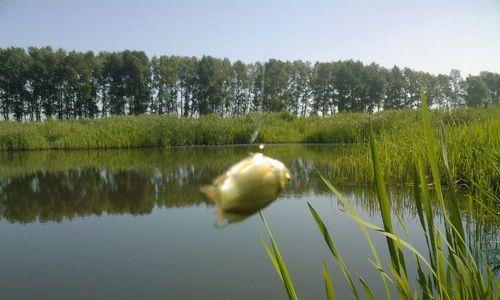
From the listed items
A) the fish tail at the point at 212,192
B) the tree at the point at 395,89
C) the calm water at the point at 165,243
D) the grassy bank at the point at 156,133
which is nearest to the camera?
the fish tail at the point at 212,192

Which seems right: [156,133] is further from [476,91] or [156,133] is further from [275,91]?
[476,91]

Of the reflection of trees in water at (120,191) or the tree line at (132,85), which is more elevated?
the tree line at (132,85)

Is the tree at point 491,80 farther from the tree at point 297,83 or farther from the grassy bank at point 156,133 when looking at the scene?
the grassy bank at point 156,133

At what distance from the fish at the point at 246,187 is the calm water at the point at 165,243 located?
1.02 metres

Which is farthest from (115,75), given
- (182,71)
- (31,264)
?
(31,264)

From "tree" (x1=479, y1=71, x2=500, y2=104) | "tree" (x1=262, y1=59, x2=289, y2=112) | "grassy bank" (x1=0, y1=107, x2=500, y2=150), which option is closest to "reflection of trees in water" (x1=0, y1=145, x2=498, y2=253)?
"tree" (x1=262, y1=59, x2=289, y2=112)

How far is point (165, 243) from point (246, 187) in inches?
142

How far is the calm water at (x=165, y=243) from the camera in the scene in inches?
109

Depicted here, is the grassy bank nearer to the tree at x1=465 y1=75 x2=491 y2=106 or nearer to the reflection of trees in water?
the reflection of trees in water

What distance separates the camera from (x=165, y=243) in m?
3.72

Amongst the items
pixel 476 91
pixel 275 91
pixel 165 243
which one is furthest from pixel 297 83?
pixel 476 91

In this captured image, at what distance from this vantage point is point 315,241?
11.7 ft

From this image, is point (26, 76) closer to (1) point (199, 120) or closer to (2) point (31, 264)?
(1) point (199, 120)

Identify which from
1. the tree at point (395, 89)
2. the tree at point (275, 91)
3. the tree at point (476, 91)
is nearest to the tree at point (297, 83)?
the tree at point (275, 91)
